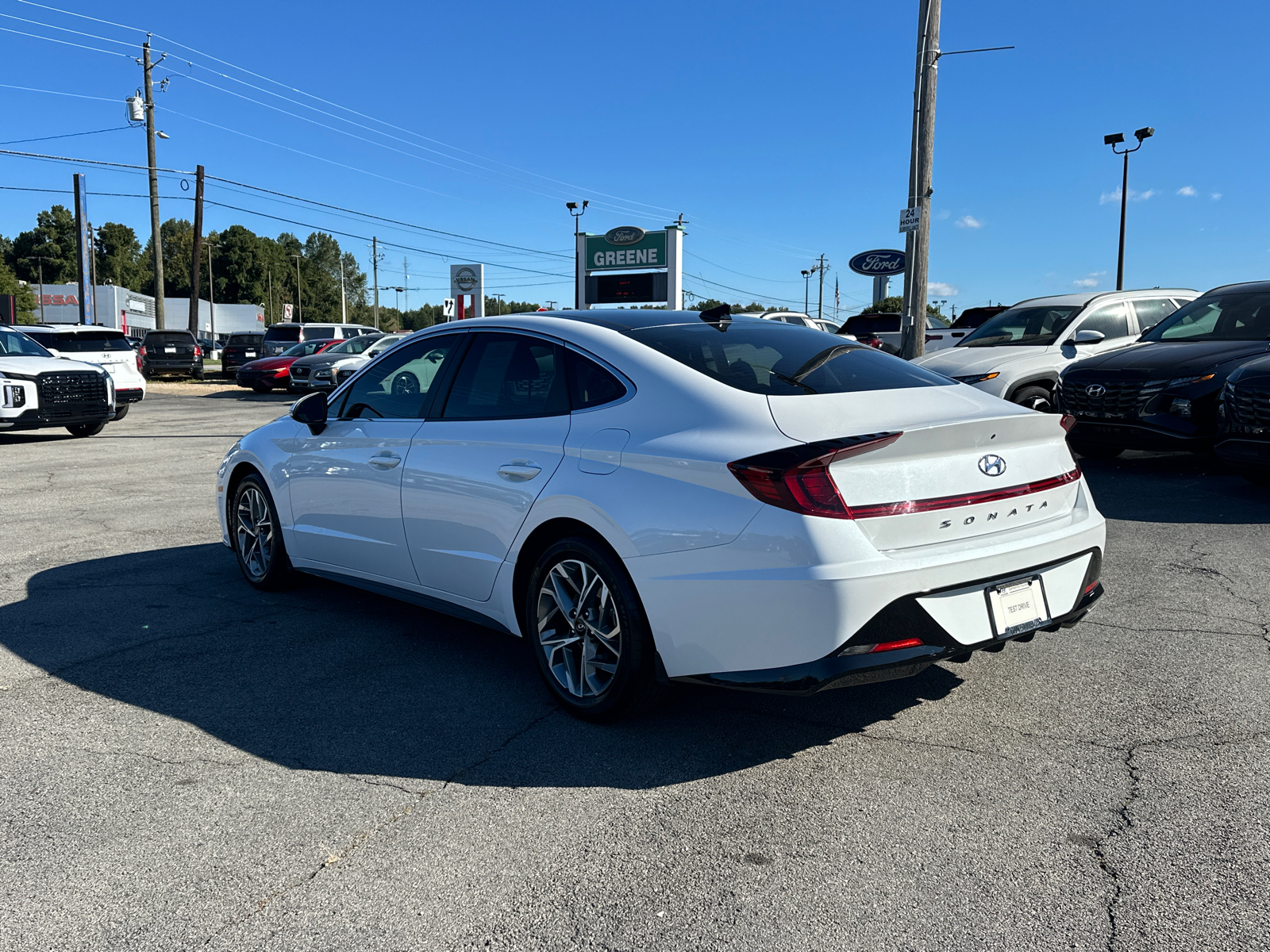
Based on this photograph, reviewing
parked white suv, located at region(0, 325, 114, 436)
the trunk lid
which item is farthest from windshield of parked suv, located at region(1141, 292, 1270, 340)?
parked white suv, located at region(0, 325, 114, 436)

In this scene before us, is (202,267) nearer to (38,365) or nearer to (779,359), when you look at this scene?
(38,365)

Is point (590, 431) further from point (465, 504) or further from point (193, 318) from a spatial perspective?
point (193, 318)

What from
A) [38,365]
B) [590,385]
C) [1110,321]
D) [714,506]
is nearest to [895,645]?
[714,506]

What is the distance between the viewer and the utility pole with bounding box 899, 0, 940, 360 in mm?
14117

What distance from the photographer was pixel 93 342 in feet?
60.3

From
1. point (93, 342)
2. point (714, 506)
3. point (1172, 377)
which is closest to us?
point (714, 506)

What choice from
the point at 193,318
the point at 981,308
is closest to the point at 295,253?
the point at 193,318

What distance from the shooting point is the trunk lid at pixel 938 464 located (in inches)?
128

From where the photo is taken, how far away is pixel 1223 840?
2896 mm

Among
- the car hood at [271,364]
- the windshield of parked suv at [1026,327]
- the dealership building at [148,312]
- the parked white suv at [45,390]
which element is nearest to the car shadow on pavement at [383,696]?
the windshield of parked suv at [1026,327]

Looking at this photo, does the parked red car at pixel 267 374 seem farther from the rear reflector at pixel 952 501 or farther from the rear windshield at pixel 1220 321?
the rear reflector at pixel 952 501

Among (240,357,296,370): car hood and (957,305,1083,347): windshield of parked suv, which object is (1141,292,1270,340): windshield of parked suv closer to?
(957,305,1083,347): windshield of parked suv

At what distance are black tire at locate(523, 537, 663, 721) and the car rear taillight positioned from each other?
0.66 meters

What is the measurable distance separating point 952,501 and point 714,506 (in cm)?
80
